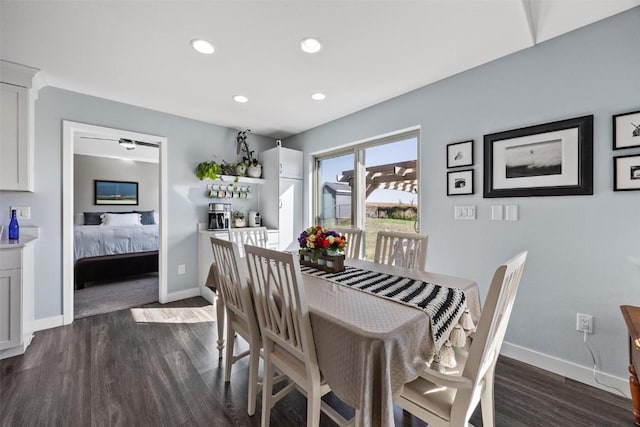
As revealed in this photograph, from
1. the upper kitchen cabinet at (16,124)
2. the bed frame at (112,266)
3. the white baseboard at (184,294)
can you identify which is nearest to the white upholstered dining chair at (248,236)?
the white baseboard at (184,294)

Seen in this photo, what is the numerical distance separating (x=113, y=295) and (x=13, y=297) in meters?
1.70

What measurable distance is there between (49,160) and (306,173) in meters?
2.93

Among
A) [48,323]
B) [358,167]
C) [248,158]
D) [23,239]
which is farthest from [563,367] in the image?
[48,323]

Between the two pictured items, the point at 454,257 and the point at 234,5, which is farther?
the point at 454,257

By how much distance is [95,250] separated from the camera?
4.15 m

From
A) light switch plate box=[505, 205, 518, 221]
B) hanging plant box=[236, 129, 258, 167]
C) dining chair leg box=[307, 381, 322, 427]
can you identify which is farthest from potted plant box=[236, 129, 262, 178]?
dining chair leg box=[307, 381, 322, 427]

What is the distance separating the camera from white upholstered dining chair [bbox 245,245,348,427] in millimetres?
1179

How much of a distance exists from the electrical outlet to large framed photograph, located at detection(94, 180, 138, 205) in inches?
314

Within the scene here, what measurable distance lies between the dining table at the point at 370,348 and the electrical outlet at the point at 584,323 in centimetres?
153

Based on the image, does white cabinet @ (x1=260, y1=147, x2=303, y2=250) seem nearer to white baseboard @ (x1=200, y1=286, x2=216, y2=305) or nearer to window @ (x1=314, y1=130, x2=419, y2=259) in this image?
window @ (x1=314, y1=130, x2=419, y2=259)

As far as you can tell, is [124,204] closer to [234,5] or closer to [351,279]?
[234,5]

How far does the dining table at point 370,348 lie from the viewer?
975mm

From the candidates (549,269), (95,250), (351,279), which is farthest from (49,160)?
(549,269)

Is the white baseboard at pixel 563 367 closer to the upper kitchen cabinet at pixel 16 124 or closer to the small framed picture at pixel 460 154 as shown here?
the small framed picture at pixel 460 154
